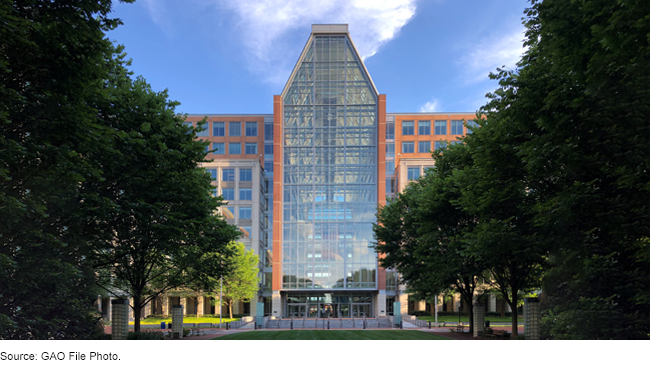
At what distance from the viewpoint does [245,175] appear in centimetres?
7512

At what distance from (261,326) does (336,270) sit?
637 inches

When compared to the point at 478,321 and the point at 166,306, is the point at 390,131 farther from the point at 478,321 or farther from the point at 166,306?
the point at 478,321

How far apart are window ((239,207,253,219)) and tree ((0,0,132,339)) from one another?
6037cm

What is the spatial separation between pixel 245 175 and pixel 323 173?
14.2 meters

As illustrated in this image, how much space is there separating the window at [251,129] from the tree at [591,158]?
64039 millimetres

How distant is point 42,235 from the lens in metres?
13.6

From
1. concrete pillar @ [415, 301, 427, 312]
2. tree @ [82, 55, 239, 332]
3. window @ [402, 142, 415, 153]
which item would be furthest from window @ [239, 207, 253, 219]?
tree @ [82, 55, 239, 332]

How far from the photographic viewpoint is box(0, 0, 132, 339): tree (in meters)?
13.0

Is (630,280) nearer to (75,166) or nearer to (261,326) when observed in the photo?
(75,166)

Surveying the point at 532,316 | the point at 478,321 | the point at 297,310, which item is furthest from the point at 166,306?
the point at 532,316

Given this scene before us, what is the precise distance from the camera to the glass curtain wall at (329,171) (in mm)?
67312

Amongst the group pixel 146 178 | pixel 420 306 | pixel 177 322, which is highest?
pixel 146 178

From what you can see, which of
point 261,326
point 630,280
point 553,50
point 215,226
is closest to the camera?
point 553,50
